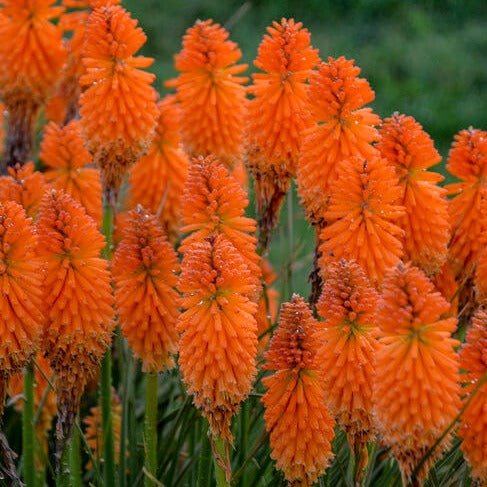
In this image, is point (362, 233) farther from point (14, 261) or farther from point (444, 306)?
point (14, 261)

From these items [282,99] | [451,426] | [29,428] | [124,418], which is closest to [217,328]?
[451,426]

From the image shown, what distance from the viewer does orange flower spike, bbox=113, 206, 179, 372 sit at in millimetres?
2953

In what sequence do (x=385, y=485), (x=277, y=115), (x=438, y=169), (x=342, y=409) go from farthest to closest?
(x=438, y=169) → (x=277, y=115) → (x=385, y=485) → (x=342, y=409)

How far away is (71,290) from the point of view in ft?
9.61

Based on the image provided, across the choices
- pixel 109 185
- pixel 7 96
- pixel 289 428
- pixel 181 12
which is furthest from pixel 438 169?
pixel 289 428

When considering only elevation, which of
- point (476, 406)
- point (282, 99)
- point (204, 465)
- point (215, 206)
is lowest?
point (204, 465)

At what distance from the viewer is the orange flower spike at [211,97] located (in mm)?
3816

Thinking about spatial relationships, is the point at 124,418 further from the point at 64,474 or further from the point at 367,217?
the point at 367,217

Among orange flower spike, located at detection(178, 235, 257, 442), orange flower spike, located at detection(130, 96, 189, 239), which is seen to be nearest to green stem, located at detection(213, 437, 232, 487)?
orange flower spike, located at detection(178, 235, 257, 442)

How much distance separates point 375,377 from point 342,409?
21 centimetres

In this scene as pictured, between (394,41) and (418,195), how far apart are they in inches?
283

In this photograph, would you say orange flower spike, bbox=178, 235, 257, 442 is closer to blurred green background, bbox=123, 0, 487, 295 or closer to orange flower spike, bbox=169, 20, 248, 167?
orange flower spike, bbox=169, 20, 248, 167

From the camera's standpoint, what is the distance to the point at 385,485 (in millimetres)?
3289

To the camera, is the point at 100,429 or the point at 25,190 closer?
the point at 25,190
